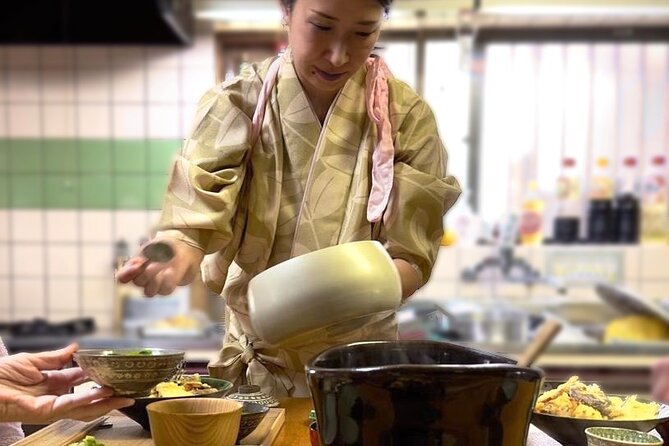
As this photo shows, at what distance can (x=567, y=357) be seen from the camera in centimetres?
267

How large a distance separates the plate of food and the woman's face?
53 cm

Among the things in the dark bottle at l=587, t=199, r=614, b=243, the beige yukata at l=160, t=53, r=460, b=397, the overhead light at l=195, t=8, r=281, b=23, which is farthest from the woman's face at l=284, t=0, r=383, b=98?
the dark bottle at l=587, t=199, r=614, b=243

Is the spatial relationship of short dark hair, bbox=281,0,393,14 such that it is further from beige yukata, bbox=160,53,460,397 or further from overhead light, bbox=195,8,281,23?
overhead light, bbox=195,8,281,23

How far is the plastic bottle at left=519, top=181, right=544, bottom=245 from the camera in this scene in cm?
322

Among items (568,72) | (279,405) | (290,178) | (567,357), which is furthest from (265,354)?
(568,72)

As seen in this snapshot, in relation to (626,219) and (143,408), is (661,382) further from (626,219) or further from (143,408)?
(143,408)

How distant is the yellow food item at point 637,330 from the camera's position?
276 cm

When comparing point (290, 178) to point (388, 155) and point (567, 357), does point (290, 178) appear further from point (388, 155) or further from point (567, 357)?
point (567, 357)

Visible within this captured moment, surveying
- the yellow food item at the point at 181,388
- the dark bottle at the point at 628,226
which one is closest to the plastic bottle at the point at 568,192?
the dark bottle at the point at 628,226

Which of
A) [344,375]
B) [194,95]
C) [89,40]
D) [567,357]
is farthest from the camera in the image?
[194,95]

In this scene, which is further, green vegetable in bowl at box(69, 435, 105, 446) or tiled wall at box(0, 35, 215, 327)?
tiled wall at box(0, 35, 215, 327)

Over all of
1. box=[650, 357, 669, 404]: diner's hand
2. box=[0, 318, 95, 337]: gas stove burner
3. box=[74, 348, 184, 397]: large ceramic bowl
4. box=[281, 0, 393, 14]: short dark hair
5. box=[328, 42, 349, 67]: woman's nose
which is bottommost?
box=[0, 318, 95, 337]: gas stove burner

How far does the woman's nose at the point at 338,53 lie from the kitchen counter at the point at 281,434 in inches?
19.7

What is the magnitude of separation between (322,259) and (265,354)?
51cm
